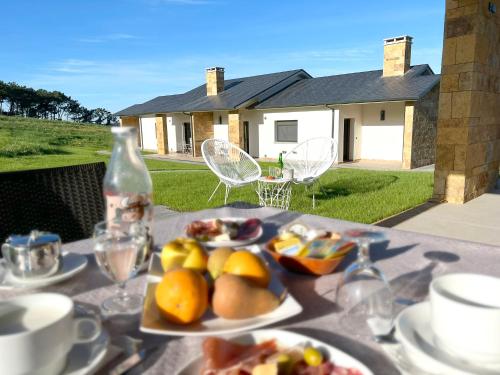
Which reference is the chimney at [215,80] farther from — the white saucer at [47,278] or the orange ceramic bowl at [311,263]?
the orange ceramic bowl at [311,263]

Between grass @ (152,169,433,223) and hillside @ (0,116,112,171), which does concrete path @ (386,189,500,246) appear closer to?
grass @ (152,169,433,223)

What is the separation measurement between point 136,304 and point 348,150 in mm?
17072

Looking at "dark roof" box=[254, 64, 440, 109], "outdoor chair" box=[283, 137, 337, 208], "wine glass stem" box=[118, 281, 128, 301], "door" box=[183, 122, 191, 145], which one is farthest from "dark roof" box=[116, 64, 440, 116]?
"wine glass stem" box=[118, 281, 128, 301]

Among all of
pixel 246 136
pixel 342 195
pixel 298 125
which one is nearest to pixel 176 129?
pixel 246 136

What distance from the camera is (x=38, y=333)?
1.82 feet

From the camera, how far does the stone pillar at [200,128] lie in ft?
68.6

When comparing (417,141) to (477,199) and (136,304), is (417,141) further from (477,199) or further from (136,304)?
(136,304)

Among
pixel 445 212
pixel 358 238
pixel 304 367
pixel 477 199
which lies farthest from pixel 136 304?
pixel 477 199

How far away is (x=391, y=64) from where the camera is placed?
16.7 m

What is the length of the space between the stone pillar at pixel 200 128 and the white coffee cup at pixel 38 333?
66.3 feet

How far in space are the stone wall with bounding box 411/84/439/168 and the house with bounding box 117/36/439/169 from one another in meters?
0.04

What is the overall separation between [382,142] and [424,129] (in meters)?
1.87

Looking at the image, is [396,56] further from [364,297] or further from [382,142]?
[364,297]

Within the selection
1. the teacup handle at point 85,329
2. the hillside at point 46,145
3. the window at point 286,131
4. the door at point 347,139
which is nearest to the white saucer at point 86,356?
the teacup handle at point 85,329
